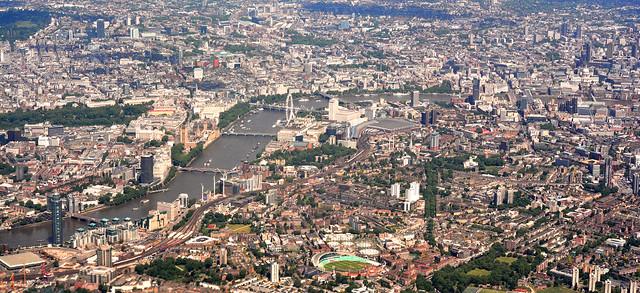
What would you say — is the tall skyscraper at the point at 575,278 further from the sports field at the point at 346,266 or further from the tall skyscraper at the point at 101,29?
the tall skyscraper at the point at 101,29

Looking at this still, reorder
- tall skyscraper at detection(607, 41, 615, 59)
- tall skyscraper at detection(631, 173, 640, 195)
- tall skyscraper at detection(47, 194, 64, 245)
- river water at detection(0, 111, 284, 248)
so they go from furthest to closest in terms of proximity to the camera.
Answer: tall skyscraper at detection(607, 41, 615, 59), tall skyscraper at detection(631, 173, 640, 195), river water at detection(0, 111, 284, 248), tall skyscraper at detection(47, 194, 64, 245)

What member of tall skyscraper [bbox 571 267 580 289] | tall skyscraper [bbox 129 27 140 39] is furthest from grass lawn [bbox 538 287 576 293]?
tall skyscraper [bbox 129 27 140 39]

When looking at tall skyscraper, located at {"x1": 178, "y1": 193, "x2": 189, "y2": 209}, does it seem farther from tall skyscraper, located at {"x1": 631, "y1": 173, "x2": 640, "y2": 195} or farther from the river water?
tall skyscraper, located at {"x1": 631, "y1": 173, "x2": 640, "y2": 195}

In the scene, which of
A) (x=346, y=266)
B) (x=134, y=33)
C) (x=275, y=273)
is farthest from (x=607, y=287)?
(x=134, y=33)

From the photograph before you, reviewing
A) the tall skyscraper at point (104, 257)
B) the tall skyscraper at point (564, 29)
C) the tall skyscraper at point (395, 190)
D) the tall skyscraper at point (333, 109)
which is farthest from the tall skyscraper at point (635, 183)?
the tall skyscraper at point (564, 29)

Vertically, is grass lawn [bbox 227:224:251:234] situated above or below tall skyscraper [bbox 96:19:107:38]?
above

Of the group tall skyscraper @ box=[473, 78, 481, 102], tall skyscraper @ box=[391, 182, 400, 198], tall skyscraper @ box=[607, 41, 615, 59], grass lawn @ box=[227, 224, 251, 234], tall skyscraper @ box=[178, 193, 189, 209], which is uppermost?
tall skyscraper @ box=[391, 182, 400, 198]

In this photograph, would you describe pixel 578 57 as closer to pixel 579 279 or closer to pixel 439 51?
pixel 439 51
